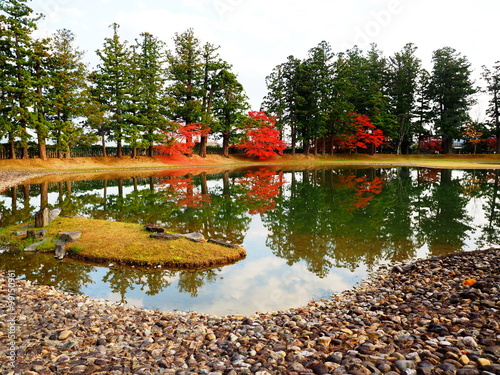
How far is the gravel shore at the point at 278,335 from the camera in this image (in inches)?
142

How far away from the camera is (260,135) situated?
48469 mm

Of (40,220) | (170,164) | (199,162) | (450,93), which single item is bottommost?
(40,220)

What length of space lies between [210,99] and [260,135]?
9.35m

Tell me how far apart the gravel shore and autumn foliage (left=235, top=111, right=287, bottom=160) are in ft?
142

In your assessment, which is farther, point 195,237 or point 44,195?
point 44,195

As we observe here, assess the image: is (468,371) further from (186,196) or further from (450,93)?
(450,93)

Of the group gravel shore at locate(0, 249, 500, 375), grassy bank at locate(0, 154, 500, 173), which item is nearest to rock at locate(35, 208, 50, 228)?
gravel shore at locate(0, 249, 500, 375)

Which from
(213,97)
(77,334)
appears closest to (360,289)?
(77,334)

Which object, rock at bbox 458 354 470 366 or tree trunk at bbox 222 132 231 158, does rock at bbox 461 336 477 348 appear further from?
tree trunk at bbox 222 132 231 158

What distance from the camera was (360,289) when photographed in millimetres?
6895

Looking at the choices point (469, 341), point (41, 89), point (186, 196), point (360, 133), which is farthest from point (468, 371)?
point (360, 133)

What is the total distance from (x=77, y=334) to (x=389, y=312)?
4967mm

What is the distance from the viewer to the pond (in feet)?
23.2

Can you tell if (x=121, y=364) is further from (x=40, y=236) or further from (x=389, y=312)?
(x=40, y=236)
